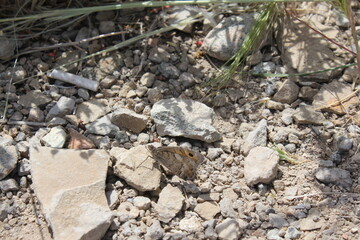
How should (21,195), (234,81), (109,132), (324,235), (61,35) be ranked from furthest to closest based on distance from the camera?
(61,35)
(234,81)
(109,132)
(21,195)
(324,235)

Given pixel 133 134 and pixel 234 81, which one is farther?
pixel 234 81

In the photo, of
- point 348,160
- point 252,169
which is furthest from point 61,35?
point 348,160

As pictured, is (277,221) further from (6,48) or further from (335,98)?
(6,48)

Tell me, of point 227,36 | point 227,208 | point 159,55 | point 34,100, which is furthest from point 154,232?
point 227,36

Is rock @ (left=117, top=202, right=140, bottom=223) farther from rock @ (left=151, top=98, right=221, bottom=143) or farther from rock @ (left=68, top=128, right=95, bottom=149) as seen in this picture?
rock @ (left=151, top=98, right=221, bottom=143)

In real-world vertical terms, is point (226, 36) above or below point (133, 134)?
above

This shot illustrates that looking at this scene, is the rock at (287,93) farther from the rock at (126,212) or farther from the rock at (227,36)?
the rock at (126,212)

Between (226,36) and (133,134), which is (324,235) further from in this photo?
(226,36)

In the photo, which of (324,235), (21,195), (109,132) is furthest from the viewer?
(109,132)
